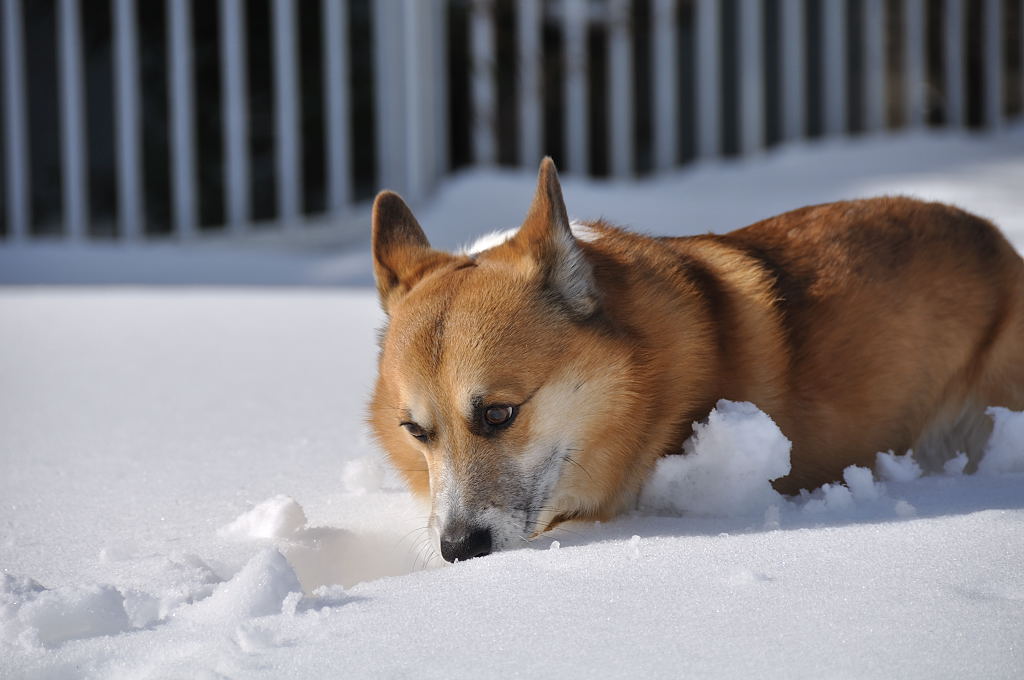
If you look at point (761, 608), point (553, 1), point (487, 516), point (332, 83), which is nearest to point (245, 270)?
point (332, 83)

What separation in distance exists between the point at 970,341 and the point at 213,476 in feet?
5.76

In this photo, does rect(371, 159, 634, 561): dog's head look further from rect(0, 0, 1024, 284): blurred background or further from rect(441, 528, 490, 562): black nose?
rect(0, 0, 1024, 284): blurred background

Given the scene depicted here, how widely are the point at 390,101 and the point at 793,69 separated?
270 centimetres

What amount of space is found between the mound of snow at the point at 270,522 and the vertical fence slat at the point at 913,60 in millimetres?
6633

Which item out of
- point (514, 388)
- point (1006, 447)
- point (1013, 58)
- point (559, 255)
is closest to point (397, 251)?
point (559, 255)

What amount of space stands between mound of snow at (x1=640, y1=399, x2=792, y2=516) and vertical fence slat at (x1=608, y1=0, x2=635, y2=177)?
5132 millimetres

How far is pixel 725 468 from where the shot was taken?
212 centimetres

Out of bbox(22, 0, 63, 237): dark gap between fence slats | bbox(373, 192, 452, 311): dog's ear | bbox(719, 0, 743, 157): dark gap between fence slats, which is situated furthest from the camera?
bbox(22, 0, 63, 237): dark gap between fence slats

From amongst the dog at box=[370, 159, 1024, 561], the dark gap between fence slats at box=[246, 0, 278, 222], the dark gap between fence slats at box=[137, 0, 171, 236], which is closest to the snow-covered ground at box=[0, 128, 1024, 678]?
the dog at box=[370, 159, 1024, 561]

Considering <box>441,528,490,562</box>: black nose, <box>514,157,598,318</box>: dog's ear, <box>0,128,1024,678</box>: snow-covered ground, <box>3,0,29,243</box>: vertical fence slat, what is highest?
<box>3,0,29,243</box>: vertical fence slat

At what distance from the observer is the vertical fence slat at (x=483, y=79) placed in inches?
272

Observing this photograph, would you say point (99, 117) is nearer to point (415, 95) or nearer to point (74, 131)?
point (74, 131)

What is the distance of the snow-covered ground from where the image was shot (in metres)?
1.47

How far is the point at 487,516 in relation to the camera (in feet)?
6.68
